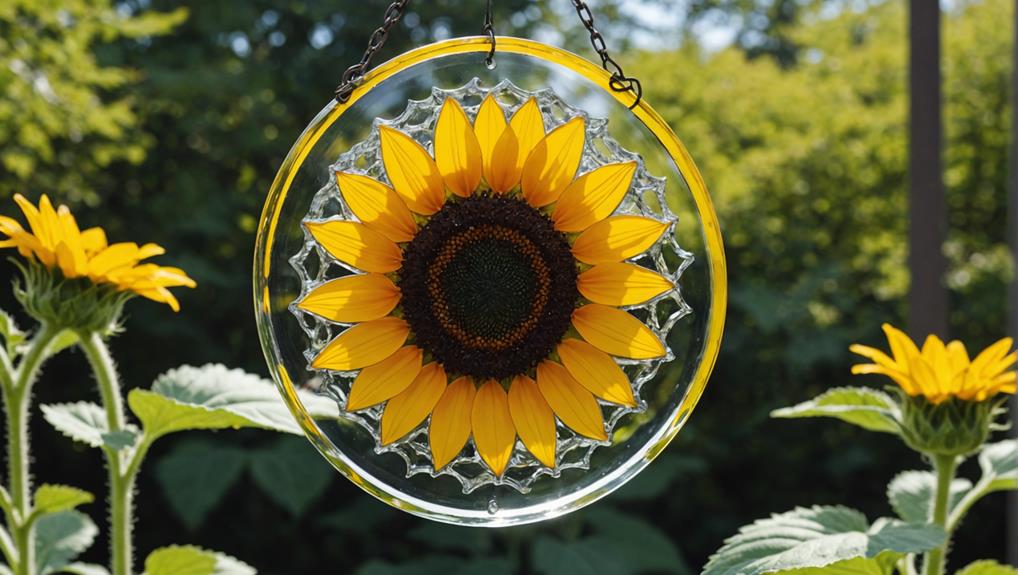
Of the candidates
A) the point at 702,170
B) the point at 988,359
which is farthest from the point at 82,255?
the point at 702,170

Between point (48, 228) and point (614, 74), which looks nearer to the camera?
point (614, 74)

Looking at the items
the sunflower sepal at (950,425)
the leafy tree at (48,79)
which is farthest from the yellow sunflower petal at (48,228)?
the leafy tree at (48,79)

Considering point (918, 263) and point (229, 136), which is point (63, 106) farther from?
point (918, 263)

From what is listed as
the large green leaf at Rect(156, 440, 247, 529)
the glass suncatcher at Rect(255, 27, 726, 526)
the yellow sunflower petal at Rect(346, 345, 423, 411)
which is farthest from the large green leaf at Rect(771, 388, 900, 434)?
the large green leaf at Rect(156, 440, 247, 529)

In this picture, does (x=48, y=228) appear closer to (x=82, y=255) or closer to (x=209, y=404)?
(x=82, y=255)

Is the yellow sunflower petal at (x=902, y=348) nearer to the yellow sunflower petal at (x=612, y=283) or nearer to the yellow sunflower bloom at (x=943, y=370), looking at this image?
the yellow sunflower bloom at (x=943, y=370)

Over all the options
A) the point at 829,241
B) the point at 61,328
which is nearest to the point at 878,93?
the point at 829,241
